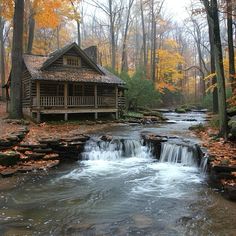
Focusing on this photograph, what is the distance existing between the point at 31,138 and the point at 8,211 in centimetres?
640

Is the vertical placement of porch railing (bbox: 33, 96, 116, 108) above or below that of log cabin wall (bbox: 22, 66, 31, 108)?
below

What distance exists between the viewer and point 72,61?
22.1 meters

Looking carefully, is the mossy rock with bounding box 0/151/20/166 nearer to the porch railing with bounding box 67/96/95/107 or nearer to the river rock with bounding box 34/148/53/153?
the river rock with bounding box 34/148/53/153

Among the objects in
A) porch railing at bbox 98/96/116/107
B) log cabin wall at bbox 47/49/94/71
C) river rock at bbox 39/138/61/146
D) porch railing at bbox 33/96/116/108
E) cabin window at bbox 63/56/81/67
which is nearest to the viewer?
river rock at bbox 39/138/61/146

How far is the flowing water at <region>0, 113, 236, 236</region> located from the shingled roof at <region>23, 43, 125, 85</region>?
9454mm

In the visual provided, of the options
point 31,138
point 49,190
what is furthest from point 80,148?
point 49,190

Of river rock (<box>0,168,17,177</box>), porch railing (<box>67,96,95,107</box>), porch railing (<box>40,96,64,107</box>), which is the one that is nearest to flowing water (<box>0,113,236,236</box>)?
river rock (<box>0,168,17,177</box>)

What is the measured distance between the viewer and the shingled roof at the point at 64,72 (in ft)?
65.1

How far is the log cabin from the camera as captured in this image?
65.5ft

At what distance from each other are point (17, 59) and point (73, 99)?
472 cm

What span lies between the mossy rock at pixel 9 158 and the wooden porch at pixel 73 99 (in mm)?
9051

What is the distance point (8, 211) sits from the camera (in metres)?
6.66

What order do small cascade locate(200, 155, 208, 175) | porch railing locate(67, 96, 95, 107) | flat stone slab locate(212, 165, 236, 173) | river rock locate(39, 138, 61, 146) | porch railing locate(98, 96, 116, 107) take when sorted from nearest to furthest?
flat stone slab locate(212, 165, 236, 173), small cascade locate(200, 155, 208, 175), river rock locate(39, 138, 61, 146), porch railing locate(67, 96, 95, 107), porch railing locate(98, 96, 116, 107)

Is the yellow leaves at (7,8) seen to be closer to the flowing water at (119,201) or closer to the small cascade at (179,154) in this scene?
the flowing water at (119,201)
